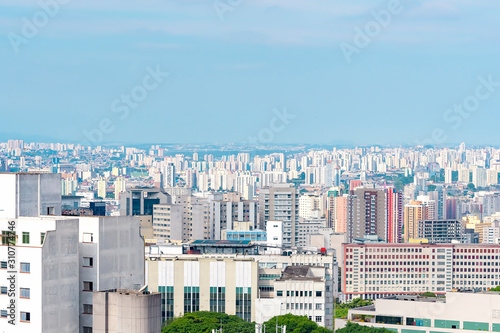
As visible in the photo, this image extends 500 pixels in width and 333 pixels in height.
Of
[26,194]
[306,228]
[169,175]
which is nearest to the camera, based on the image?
[26,194]

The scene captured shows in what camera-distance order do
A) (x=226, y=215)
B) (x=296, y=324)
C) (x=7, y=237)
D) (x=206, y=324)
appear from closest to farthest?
(x=7, y=237), (x=296, y=324), (x=206, y=324), (x=226, y=215)

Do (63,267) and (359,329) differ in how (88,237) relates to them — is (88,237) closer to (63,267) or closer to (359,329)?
(63,267)

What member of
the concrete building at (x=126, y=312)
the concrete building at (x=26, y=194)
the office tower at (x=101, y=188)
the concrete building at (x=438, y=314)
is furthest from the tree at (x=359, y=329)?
the office tower at (x=101, y=188)

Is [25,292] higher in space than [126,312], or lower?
higher

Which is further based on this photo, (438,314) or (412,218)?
(412,218)

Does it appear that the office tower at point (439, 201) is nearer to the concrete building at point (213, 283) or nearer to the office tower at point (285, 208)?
the office tower at point (285, 208)

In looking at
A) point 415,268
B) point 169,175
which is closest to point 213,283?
point 415,268

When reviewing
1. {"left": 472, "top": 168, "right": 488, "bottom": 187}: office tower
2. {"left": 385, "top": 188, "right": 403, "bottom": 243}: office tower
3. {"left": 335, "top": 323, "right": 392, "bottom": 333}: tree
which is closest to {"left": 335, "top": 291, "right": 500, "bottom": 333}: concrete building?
{"left": 335, "top": 323, "right": 392, "bottom": 333}: tree
